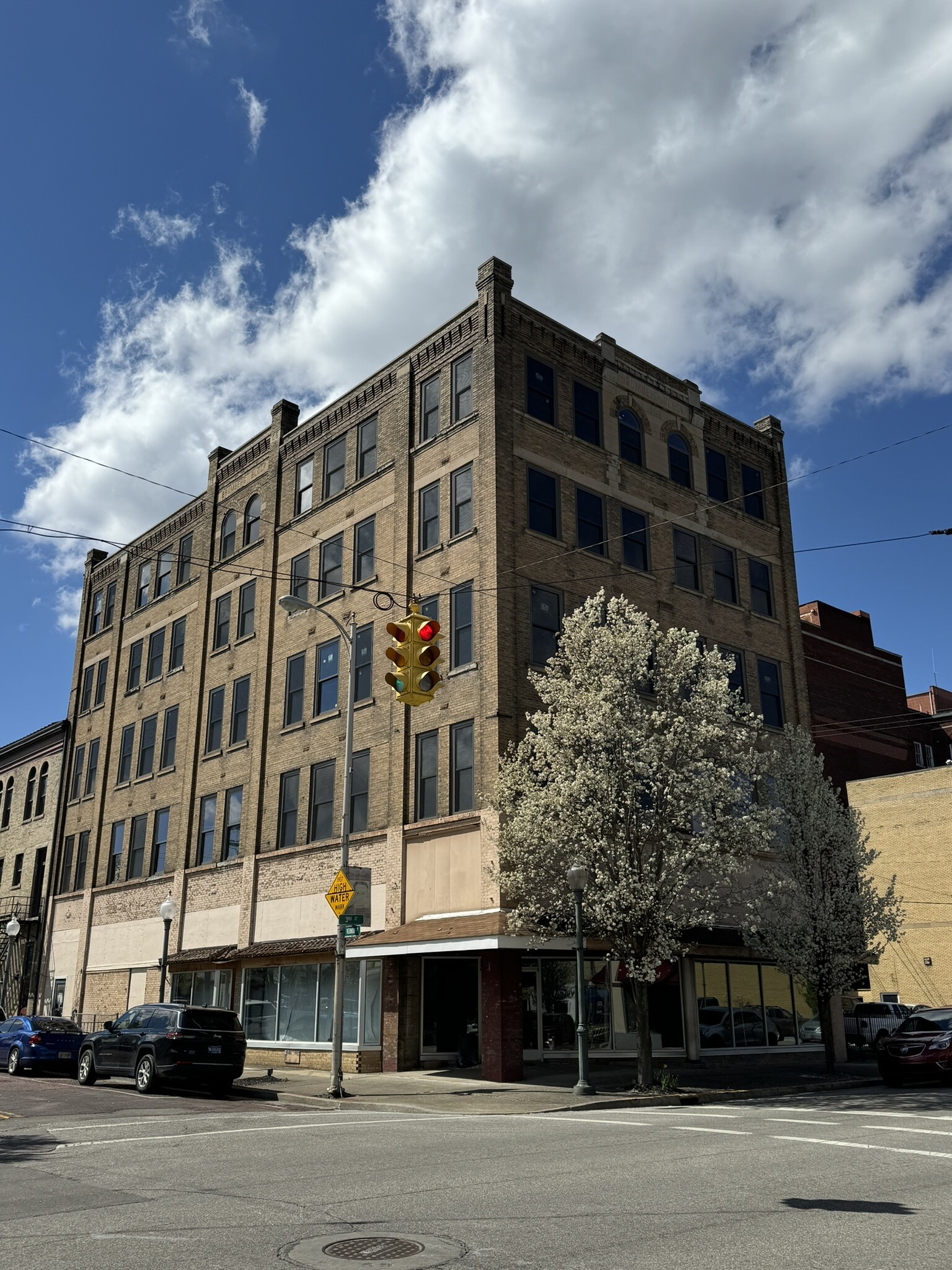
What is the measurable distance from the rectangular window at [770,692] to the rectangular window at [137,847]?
21.0 m

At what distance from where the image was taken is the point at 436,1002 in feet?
84.2

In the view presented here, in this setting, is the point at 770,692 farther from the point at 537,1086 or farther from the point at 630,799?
the point at 537,1086

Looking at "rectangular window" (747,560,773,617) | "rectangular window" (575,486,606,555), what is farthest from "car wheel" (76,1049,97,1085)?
"rectangular window" (747,560,773,617)

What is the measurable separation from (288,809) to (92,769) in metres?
15.0

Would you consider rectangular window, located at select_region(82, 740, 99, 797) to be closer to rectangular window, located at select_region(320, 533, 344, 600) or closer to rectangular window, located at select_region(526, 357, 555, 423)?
rectangular window, located at select_region(320, 533, 344, 600)

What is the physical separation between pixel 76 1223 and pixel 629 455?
25803 millimetres

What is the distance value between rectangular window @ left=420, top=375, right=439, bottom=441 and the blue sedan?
17287 mm

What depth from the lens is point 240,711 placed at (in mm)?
34344

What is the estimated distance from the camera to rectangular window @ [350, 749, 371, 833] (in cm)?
2836

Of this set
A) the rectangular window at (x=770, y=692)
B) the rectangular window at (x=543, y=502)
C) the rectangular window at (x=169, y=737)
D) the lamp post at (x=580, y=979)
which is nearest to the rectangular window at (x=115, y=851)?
the rectangular window at (x=169, y=737)

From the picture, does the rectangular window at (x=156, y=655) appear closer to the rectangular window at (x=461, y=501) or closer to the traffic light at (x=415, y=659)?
the rectangular window at (x=461, y=501)

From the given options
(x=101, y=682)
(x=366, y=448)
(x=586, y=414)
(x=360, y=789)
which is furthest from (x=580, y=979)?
(x=101, y=682)

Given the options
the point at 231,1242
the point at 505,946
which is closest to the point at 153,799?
the point at 505,946

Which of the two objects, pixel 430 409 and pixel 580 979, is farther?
pixel 430 409
